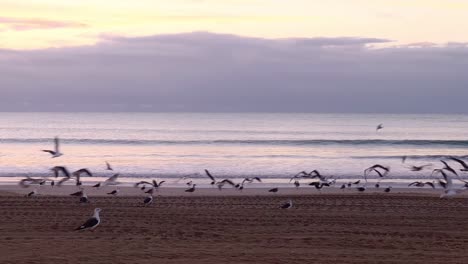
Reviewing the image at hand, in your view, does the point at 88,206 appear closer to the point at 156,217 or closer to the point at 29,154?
the point at 156,217

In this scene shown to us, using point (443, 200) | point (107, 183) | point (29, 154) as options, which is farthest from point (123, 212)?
point (29, 154)

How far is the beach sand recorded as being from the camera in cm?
1160

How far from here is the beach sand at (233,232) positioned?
38.1 ft

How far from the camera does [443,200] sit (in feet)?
73.0

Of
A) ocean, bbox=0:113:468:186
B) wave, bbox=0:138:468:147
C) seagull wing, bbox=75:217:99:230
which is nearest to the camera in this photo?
→ seagull wing, bbox=75:217:99:230

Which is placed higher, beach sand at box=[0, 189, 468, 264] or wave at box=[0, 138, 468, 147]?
wave at box=[0, 138, 468, 147]

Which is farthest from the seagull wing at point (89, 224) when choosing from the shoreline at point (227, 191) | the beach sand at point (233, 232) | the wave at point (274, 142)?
the wave at point (274, 142)

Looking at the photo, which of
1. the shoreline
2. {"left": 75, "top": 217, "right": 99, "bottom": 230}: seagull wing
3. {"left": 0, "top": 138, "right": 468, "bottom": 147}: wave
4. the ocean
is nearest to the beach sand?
{"left": 75, "top": 217, "right": 99, "bottom": 230}: seagull wing

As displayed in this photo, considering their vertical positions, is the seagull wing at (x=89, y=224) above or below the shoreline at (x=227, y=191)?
below

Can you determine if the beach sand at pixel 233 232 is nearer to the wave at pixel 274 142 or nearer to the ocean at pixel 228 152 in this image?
the ocean at pixel 228 152

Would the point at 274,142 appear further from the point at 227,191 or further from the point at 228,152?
the point at 227,191

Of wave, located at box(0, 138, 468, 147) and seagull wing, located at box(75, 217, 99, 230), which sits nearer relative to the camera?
seagull wing, located at box(75, 217, 99, 230)

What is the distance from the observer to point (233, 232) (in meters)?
14.1

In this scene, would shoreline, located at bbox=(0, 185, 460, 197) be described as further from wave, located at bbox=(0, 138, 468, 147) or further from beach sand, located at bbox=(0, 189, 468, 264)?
wave, located at bbox=(0, 138, 468, 147)
